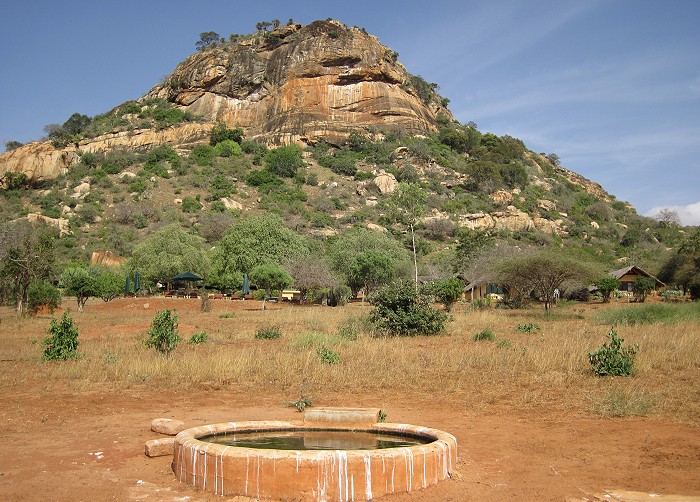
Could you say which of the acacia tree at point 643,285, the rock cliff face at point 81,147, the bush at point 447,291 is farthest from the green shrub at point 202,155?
the bush at point 447,291

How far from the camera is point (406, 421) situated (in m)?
7.80

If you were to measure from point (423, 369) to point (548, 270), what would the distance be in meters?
17.5

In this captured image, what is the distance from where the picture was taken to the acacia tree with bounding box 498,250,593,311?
87.5 feet

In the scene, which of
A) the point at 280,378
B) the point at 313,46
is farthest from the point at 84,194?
the point at 280,378

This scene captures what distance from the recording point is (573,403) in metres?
8.67

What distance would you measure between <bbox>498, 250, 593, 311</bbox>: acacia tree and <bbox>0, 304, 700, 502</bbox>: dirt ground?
18.9 m

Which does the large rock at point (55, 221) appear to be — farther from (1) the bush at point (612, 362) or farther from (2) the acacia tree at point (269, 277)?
(1) the bush at point (612, 362)

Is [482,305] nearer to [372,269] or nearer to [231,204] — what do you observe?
[372,269]

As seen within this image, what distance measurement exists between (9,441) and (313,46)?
88.2 metres

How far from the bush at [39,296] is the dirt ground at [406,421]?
19.5m

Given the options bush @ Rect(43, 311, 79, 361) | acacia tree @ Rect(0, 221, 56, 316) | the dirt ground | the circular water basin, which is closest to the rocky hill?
acacia tree @ Rect(0, 221, 56, 316)

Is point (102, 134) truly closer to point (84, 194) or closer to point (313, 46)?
point (84, 194)

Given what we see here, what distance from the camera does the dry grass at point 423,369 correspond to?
29.8ft

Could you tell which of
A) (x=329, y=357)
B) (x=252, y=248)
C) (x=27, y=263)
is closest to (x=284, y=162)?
(x=252, y=248)
